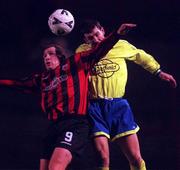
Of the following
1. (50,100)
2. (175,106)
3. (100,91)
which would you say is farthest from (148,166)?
(50,100)

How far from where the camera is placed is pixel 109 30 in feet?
37.6

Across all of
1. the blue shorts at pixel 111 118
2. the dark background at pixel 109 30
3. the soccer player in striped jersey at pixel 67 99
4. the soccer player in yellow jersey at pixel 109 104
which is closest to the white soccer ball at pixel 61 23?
the soccer player in yellow jersey at pixel 109 104

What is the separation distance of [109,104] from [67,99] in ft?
2.37

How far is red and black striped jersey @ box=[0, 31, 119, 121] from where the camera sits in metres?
7.20

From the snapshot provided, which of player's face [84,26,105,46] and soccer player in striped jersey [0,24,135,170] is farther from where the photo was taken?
player's face [84,26,105,46]

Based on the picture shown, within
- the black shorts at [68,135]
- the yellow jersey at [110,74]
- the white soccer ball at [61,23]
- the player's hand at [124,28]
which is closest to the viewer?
the player's hand at [124,28]

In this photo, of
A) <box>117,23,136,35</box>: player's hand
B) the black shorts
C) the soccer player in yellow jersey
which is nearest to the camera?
<box>117,23,136,35</box>: player's hand

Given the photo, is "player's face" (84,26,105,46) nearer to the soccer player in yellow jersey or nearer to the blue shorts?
the soccer player in yellow jersey

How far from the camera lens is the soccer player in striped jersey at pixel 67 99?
23.2 feet

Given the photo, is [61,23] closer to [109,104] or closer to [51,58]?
[51,58]

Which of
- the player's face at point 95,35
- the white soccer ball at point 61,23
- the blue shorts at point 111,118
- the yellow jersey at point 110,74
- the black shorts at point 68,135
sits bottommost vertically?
the black shorts at point 68,135

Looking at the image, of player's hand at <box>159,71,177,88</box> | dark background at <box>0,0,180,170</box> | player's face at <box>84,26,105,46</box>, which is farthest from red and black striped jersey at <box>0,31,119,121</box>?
dark background at <box>0,0,180,170</box>

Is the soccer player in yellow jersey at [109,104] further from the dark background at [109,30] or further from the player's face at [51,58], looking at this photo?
the dark background at [109,30]

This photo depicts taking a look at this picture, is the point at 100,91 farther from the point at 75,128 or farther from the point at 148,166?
the point at 148,166
